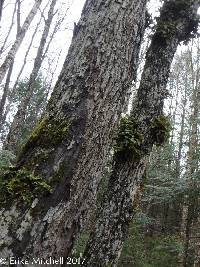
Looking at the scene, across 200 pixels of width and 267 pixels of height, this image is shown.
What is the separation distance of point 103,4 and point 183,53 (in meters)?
25.1

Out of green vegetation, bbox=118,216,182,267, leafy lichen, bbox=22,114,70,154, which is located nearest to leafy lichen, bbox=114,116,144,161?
leafy lichen, bbox=22,114,70,154

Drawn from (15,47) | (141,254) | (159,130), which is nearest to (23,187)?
(159,130)

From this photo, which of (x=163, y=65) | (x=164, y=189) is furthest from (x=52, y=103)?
(x=164, y=189)

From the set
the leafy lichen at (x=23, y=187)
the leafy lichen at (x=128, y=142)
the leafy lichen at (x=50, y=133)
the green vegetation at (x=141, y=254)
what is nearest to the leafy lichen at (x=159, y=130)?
the leafy lichen at (x=128, y=142)

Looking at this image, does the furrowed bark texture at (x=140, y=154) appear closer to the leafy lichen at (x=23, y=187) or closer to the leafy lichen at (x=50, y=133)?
the leafy lichen at (x=50, y=133)

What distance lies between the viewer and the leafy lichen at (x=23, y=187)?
1.79m

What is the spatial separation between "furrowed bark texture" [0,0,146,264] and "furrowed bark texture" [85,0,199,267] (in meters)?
2.51

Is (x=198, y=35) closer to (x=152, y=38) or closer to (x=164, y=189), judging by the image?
(x=152, y=38)

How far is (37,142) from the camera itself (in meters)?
1.98

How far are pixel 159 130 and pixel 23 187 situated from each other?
10.4 ft

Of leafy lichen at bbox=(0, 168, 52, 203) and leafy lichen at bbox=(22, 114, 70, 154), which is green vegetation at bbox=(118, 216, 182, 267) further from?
leafy lichen at bbox=(0, 168, 52, 203)

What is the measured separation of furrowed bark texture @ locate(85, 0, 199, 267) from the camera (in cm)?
451

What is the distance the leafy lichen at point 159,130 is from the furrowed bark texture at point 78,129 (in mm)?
2527

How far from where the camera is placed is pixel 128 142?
4.54 metres
